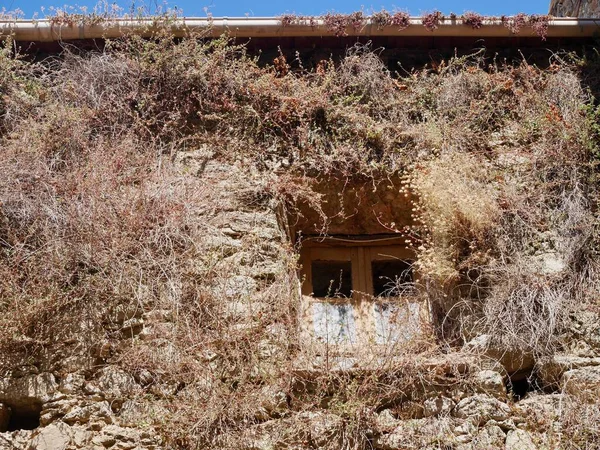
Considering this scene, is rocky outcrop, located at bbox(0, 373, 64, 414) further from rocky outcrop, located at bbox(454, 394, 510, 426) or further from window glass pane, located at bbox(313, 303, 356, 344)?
rocky outcrop, located at bbox(454, 394, 510, 426)

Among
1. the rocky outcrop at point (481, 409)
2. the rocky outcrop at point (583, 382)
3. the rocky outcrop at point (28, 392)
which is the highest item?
the rocky outcrop at point (28, 392)

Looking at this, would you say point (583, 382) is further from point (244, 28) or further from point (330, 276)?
point (244, 28)

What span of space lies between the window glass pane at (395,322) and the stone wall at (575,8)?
3.87 meters

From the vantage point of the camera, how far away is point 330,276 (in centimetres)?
645

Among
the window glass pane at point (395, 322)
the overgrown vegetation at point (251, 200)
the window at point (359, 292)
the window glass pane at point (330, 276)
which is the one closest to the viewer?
the overgrown vegetation at point (251, 200)

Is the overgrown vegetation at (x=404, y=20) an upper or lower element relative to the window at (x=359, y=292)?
upper

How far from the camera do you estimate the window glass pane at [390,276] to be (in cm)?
602

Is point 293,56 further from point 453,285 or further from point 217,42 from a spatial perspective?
point 453,285

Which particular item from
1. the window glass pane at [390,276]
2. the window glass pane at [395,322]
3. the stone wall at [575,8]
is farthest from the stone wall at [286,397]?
the stone wall at [575,8]

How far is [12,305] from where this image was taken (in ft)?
16.6

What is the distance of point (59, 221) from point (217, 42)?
91.0 inches

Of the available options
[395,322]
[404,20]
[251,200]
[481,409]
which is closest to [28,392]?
[251,200]

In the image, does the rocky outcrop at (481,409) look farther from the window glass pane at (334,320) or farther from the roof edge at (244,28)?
the roof edge at (244,28)

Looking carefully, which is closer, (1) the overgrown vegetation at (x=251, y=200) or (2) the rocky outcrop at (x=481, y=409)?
(2) the rocky outcrop at (x=481, y=409)
